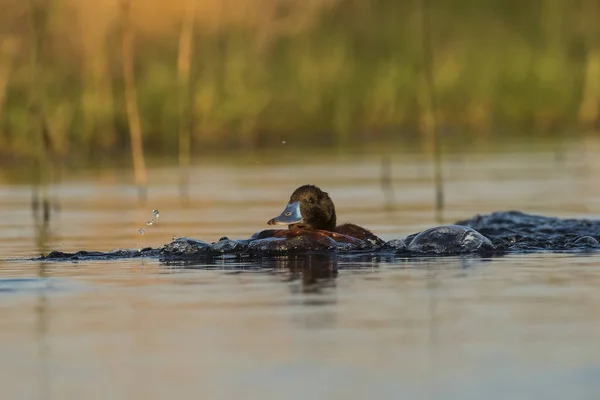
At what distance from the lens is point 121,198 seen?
2078 centimetres

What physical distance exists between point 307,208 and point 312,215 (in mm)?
77

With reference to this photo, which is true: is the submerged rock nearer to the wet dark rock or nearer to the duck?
the wet dark rock

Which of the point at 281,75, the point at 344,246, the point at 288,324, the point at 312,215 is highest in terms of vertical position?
the point at 281,75

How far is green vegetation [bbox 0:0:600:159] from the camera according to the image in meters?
27.4

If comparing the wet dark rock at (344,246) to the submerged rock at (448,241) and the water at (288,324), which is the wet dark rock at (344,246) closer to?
the submerged rock at (448,241)

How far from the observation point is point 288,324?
9000 millimetres

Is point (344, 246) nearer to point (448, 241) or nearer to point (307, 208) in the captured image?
point (307, 208)

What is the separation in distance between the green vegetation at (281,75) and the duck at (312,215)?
12642 mm

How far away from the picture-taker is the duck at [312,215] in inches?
517

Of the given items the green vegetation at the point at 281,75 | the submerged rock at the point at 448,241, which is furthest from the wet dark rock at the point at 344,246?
the green vegetation at the point at 281,75

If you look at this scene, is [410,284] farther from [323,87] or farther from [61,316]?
[323,87]

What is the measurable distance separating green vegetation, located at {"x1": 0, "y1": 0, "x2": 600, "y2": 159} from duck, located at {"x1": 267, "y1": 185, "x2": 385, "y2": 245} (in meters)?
12.6

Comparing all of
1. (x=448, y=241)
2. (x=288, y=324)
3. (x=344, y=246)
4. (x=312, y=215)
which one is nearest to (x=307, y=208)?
(x=312, y=215)

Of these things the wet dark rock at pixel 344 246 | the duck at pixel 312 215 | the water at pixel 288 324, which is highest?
the duck at pixel 312 215
